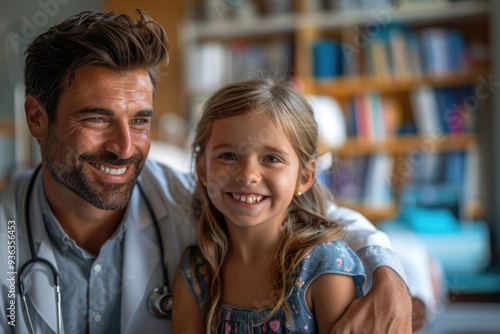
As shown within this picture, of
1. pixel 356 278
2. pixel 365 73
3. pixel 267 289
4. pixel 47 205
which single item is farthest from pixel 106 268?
pixel 365 73

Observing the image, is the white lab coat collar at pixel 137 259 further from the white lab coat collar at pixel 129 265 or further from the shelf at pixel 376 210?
the shelf at pixel 376 210

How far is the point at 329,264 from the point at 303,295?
65 millimetres

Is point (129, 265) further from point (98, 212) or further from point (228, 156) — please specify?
point (228, 156)

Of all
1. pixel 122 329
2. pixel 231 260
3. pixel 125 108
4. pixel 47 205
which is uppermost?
pixel 125 108

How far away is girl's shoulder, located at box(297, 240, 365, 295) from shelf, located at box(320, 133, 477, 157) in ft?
6.50

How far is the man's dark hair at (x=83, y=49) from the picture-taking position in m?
0.90

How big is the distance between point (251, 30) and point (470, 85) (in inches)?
48.2

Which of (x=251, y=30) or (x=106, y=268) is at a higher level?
(x=251, y=30)

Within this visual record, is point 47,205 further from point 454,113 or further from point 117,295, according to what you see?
point 454,113

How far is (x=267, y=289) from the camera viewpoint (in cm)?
101

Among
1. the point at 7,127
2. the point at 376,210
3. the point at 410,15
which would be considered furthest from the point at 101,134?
the point at 410,15

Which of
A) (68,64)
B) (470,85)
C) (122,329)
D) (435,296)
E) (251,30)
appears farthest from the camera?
(251,30)

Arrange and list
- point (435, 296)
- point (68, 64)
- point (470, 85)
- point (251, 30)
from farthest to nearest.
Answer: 1. point (251, 30)
2. point (470, 85)
3. point (435, 296)
4. point (68, 64)

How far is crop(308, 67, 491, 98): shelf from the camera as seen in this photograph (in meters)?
3.02
